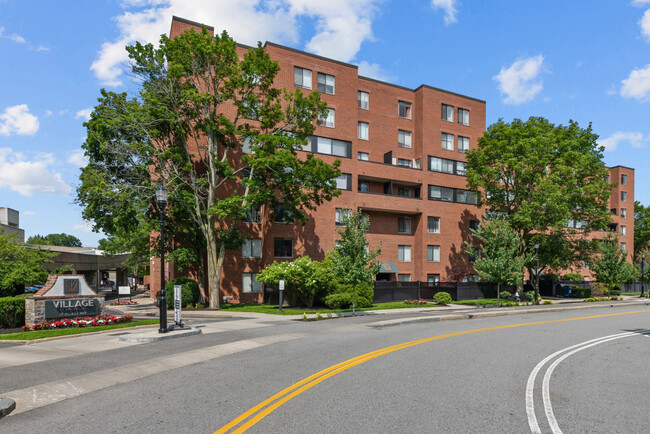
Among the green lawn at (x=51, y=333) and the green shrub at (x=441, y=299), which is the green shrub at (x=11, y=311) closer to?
the green lawn at (x=51, y=333)

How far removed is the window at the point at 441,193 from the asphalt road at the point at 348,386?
2938 centimetres

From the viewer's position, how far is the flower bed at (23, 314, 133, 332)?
17781 millimetres

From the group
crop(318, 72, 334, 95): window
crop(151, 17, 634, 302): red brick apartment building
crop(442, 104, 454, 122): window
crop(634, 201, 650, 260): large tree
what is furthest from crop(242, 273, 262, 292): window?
crop(634, 201, 650, 260): large tree

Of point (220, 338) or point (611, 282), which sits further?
point (611, 282)

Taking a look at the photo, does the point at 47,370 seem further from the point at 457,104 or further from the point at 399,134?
the point at 457,104

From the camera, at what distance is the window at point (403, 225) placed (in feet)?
143

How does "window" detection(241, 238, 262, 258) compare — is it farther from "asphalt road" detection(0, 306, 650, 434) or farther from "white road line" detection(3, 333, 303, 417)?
"white road line" detection(3, 333, 303, 417)

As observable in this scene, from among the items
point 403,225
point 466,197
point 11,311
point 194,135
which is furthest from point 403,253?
point 11,311

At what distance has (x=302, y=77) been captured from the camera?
3866 cm

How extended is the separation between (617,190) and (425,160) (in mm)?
48402

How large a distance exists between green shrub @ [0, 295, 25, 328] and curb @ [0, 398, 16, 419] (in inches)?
579

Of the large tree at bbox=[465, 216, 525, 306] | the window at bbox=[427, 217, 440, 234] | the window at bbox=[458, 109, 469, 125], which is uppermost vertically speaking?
the window at bbox=[458, 109, 469, 125]

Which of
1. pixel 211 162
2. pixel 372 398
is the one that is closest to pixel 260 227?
pixel 211 162

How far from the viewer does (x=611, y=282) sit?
143 ft
